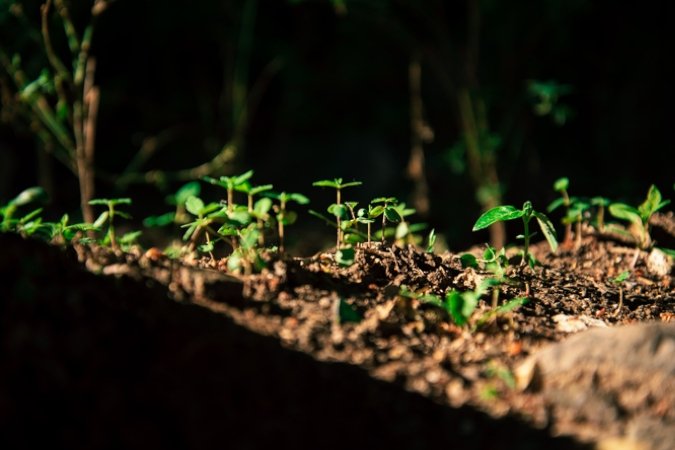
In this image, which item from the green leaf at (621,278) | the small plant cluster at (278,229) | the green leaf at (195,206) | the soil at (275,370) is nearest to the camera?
the soil at (275,370)

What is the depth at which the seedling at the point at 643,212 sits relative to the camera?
87.7 inches

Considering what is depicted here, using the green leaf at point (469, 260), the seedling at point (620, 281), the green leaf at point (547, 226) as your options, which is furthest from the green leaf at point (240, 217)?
the seedling at point (620, 281)

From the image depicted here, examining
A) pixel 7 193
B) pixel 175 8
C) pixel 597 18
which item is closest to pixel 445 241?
pixel 597 18

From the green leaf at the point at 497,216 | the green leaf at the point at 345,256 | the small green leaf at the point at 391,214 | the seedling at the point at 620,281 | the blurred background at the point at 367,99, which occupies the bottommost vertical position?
the seedling at the point at 620,281

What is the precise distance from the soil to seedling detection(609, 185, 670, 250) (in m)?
0.82

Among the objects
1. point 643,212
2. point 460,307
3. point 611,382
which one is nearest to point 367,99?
point 643,212

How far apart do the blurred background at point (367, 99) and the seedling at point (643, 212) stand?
287 cm

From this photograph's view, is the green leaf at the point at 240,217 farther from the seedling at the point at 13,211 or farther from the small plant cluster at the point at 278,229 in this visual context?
the seedling at the point at 13,211

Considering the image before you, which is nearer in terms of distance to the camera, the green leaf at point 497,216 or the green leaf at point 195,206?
the green leaf at point 195,206

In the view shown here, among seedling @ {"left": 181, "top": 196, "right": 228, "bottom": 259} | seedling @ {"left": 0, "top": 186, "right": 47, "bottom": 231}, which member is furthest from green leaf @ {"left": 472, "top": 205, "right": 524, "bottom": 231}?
seedling @ {"left": 0, "top": 186, "right": 47, "bottom": 231}

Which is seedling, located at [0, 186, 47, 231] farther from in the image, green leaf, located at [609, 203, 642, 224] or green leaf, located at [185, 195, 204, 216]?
green leaf, located at [609, 203, 642, 224]

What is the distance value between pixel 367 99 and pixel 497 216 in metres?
4.66

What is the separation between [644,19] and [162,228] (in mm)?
4372

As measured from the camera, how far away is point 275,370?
133cm
